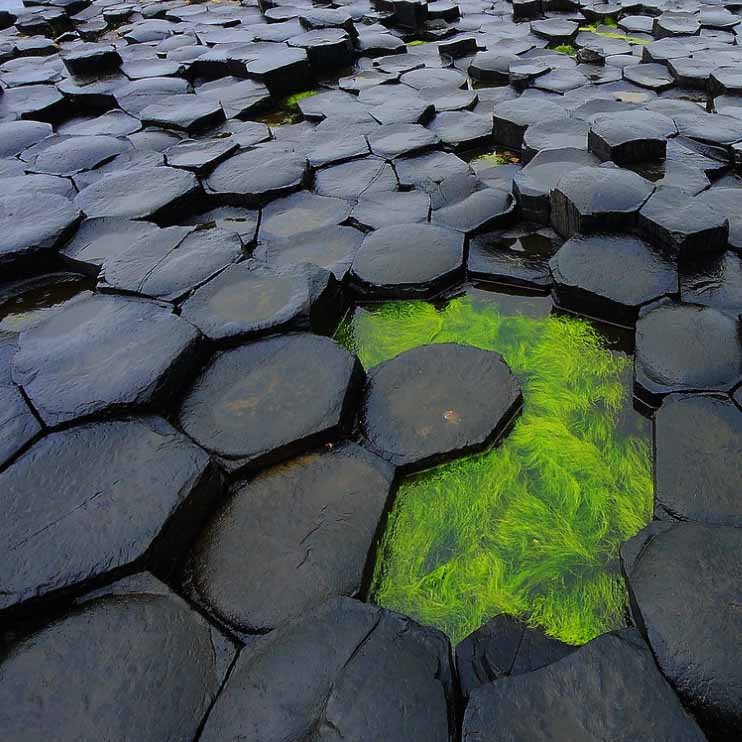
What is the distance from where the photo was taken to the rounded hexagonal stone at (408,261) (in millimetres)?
2439

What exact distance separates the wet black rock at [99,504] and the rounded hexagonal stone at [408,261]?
1.12 m

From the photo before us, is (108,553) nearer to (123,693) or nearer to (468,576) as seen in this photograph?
(123,693)

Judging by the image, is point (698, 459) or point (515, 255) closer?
point (698, 459)

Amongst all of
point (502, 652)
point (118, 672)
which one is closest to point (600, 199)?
Result: point (502, 652)

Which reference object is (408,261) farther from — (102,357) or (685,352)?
(102,357)

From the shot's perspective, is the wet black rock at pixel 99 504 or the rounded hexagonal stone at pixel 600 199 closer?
the wet black rock at pixel 99 504

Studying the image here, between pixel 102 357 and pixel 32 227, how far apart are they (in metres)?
1.38

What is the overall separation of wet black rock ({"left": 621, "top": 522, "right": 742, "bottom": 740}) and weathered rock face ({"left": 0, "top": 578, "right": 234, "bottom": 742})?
3.28 ft

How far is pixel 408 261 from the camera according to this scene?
2.51 metres

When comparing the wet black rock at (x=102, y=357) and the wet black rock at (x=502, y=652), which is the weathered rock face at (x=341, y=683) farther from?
the wet black rock at (x=102, y=357)

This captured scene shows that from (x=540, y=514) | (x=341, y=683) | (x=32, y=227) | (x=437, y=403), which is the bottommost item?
(x=540, y=514)

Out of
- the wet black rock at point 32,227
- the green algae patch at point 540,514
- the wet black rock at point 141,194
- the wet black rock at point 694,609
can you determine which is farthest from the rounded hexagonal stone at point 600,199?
the wet black rock at point 32,227

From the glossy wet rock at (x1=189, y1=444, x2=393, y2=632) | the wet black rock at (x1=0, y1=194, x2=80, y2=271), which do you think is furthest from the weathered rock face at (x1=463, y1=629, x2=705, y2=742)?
the wet black rock at (x1=0, y1=194, x2=80, y2=271)

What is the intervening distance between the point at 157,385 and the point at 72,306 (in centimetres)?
79
